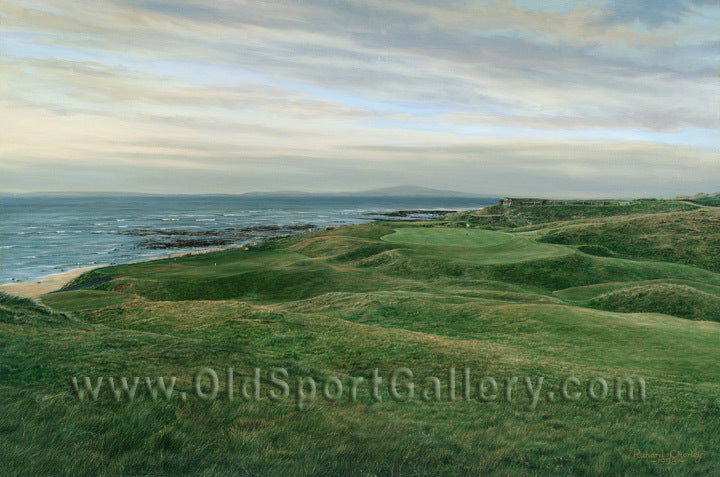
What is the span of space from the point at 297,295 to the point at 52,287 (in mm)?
33926

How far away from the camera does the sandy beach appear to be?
151 ft

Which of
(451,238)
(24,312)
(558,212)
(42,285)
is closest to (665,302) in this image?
(451,238)

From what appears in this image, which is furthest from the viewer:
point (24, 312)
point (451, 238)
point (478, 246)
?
point (451, 238)

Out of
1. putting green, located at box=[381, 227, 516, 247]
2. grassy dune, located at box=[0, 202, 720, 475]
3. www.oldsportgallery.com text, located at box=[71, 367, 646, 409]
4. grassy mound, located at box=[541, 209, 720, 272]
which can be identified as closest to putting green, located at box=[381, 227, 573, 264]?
putting green, located at box=[381, 227, 516, 247]

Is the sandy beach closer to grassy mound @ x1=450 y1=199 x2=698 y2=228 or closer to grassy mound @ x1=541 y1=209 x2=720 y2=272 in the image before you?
grassy mound @ x1=541 y1=209 x2=720 y2=272

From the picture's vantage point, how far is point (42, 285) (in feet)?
165

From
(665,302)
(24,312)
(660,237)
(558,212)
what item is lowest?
(665,302)

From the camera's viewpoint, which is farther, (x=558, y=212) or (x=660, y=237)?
(x=558, y=212)

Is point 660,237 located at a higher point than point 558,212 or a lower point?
lower

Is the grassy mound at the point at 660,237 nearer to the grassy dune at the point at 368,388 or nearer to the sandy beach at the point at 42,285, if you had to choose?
the grassy dune at the point at 368,388

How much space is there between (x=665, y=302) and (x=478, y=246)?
888 inches

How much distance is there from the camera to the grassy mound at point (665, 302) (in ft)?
76.2

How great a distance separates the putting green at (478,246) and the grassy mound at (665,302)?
12232mm

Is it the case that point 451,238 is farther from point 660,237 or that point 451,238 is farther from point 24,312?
point 24,312
